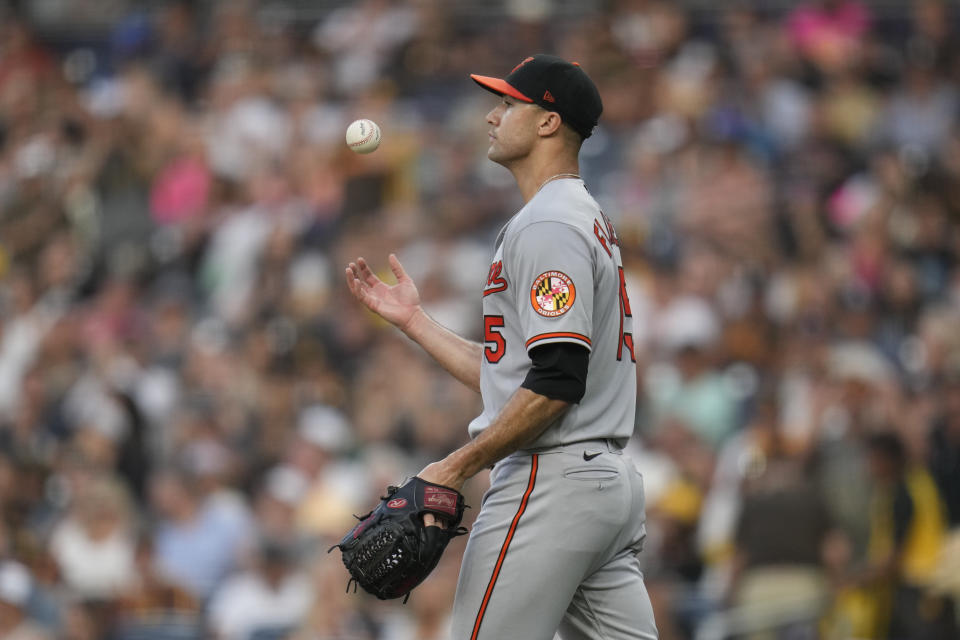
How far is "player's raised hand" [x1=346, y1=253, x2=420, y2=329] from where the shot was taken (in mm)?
4848

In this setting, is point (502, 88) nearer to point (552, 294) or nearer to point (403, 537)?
point (552, 294)

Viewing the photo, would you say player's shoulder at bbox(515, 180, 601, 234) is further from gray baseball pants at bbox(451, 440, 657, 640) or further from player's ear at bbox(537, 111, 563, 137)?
gray baseball pants at bbox(451, 440, 657, 640)

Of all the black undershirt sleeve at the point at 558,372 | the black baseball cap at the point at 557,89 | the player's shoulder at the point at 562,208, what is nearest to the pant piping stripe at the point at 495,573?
the black undershirt sleeve at the point at 558,372

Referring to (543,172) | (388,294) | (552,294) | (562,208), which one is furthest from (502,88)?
(388,294)

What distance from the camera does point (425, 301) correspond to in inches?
418

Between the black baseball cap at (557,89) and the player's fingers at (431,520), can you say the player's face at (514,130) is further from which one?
the player's fingers at (431,520)

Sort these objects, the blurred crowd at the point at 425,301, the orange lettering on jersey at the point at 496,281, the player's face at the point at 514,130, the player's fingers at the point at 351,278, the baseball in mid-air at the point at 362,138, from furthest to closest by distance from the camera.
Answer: the blurred crowd at the point at 425,301
the baseball in mid-air at the point at 362,138
the player's fingers at the point at 351,278
the player's face at the point at 514,130
the orange lettering on jersey at the point at 496,281

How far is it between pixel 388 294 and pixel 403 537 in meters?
1.13

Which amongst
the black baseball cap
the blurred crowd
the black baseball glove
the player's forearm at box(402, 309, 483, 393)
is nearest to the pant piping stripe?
the black baseball glove

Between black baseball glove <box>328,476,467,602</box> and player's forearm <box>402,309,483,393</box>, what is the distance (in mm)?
639

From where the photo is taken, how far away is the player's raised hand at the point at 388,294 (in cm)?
485

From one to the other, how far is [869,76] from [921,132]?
30.3 inches

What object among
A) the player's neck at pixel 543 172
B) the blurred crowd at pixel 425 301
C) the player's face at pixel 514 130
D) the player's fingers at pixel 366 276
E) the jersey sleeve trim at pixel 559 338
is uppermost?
the player's face at pixel 514 130

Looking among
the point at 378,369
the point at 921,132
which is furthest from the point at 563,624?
the point at 921,132
